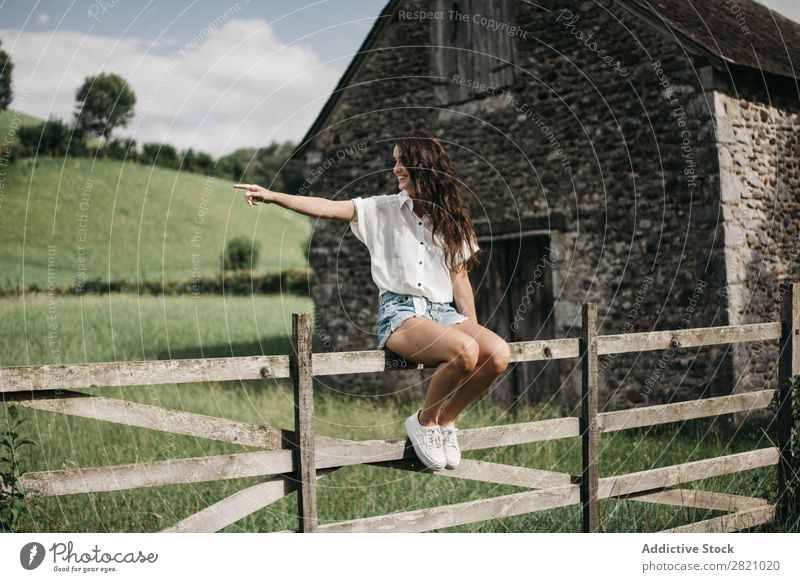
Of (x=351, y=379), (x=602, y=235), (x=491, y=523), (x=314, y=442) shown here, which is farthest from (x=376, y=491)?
(x=351, y=379)

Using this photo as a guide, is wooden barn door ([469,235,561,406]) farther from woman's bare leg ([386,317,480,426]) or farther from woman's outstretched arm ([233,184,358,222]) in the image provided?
woman's outstretched arm ([233,184,358,222])

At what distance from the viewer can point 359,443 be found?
387 centimetres

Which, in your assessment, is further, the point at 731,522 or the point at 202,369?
the point at 731,522

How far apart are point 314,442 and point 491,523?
180 centimetres

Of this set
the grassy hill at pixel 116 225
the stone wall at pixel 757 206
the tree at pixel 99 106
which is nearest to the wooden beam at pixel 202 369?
the grassy hill at pixel 116 225

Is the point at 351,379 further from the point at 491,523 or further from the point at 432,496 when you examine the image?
the point at 491,523

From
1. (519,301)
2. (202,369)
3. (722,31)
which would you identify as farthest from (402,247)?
(722,31)

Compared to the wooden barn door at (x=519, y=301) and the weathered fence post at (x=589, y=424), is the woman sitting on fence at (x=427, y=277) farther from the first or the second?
the wooden barn door at (x=519, y=301)

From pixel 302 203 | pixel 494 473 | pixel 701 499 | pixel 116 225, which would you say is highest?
pixel 116 225

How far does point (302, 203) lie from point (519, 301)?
6445 mm

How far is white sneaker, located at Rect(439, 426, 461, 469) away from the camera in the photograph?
4.01 m

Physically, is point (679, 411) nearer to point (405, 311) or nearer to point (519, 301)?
point (405, 311)

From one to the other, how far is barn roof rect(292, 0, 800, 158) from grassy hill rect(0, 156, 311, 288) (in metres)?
4.41

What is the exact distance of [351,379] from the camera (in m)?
11.3
